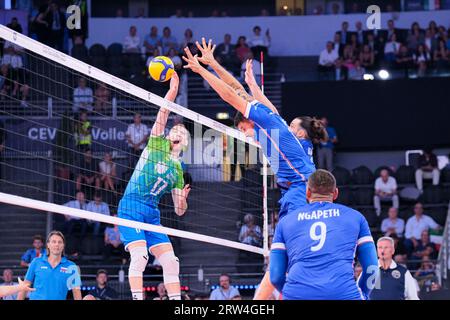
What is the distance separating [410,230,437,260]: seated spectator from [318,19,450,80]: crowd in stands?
6617 millimetres

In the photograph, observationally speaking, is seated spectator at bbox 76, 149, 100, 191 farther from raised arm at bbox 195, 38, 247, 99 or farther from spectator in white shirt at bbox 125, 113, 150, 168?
raised arm at bbox 195, 38, 247, 99

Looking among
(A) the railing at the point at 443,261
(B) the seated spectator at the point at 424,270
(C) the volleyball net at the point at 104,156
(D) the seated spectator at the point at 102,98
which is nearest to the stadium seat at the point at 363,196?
(C) the volleyball net at the point at 104,156

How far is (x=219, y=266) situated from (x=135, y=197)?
8.42 m

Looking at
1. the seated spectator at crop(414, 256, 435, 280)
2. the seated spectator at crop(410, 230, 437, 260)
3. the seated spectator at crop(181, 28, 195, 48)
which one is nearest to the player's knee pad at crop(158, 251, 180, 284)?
the seated spectator at crop(414, 256, 435, 280)

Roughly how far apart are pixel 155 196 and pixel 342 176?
12.3 metres

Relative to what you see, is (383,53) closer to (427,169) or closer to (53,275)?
(427,169)

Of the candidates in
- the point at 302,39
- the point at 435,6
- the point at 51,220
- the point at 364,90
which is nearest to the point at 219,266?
the point at 51,220

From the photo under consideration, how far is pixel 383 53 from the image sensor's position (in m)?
27.0

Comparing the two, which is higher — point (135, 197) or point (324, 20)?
point (324, 20)

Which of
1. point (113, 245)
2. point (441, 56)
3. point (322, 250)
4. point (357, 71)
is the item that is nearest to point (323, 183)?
point (322, 250)

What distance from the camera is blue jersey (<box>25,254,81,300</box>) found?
42.2 ft

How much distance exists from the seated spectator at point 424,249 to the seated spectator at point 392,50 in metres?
7.09

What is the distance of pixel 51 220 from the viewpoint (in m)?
22.1

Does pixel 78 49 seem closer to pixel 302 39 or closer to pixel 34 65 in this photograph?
pixel 34 65
